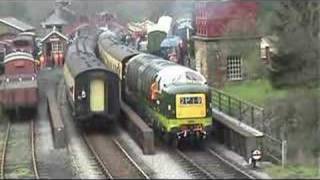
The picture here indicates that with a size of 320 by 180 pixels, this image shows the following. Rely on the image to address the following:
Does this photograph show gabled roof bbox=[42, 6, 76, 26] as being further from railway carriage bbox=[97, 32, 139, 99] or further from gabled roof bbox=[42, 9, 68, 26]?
railway carriage bbox=[97, 32, 139, 99]

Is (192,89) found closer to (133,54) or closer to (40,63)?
(133,54)

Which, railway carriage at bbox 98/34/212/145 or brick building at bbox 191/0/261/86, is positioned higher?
brick building at bbox 191/0/261/86

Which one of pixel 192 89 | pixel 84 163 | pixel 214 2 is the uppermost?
pixel 214 2

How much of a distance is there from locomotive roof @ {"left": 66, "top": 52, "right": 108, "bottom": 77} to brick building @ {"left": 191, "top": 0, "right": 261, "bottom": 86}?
705cm

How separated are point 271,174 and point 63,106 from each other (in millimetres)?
17115

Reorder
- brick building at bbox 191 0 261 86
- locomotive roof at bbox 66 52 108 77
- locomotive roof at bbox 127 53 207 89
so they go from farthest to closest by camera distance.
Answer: brick building at bbox 191 0 261 86, locomotive roof at bbox 66 52 108 77, locomotive roof at bbox 127 53 207 89

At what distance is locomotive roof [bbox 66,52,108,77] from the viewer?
25.8 meters

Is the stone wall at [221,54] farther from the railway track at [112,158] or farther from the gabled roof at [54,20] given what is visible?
the gabled roof at [54,20]

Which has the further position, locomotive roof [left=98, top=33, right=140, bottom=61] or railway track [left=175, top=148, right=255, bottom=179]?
locomotive roof [left=98, top=33, right=140, bottom=61]

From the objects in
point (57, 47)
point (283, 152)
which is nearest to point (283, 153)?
point (283, 152)

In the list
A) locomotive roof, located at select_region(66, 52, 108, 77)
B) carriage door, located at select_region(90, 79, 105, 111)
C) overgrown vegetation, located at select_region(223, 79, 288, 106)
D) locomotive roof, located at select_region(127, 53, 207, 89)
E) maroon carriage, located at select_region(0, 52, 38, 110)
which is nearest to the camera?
locomotive roof, located at select_region(127, 53, 207, 89)

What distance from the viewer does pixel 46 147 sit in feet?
78.0

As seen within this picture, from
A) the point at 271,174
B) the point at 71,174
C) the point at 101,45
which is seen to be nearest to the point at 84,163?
the point at 71,174

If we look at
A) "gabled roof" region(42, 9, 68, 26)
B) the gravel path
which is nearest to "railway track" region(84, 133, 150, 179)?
the gravel path
